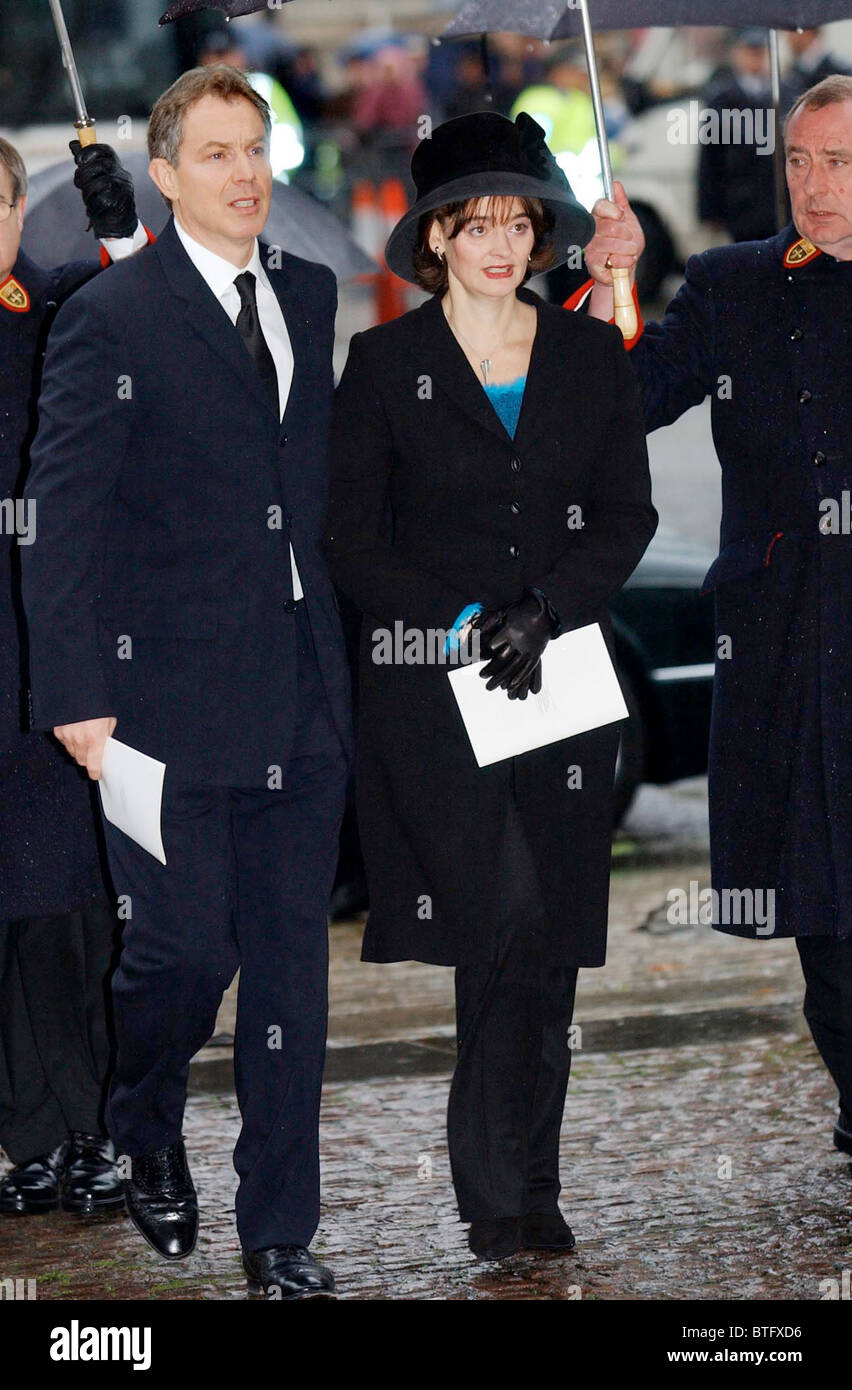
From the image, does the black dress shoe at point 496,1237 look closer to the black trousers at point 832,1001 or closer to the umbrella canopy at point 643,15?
the black trousers at point 832,1001

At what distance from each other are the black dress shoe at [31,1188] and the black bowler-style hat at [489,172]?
218cm

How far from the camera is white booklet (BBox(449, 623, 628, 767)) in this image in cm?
473

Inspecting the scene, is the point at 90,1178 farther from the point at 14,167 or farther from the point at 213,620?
the point at 14,167

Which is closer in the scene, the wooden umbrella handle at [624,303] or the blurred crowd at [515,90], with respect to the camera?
the wooden umbrella handle at [624,303]

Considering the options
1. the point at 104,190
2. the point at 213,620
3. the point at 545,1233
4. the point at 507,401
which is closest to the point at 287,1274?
the point at 545,1233

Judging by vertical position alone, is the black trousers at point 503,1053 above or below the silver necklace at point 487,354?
below

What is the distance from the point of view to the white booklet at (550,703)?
4730 millimetres

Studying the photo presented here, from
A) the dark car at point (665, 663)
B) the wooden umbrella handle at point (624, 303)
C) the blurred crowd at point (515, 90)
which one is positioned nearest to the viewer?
the wooden umbrella handle at point (624, 303)

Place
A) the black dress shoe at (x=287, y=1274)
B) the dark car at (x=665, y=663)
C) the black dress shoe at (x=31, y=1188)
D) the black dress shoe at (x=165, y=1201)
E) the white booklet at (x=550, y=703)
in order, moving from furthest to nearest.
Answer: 1. the dark car at (x=665, y=663)
2. the black dress shoe at (x=31, y=1188)
3. the black dress shoe at (x=165, y=1201)
4. the white booklet at (x=550, y=703)
5. the black dress shoe at (x=287, y=1274)

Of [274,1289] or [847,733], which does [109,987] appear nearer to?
[274,1289]

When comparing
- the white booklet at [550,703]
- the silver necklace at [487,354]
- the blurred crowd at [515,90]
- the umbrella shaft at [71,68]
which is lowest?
the white booklet at [550,703]

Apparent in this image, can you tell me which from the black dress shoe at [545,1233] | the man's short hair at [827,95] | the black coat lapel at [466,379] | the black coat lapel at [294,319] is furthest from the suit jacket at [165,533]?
the man's short hair at [827,95]

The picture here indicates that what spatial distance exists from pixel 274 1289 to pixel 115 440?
165 centimetres
